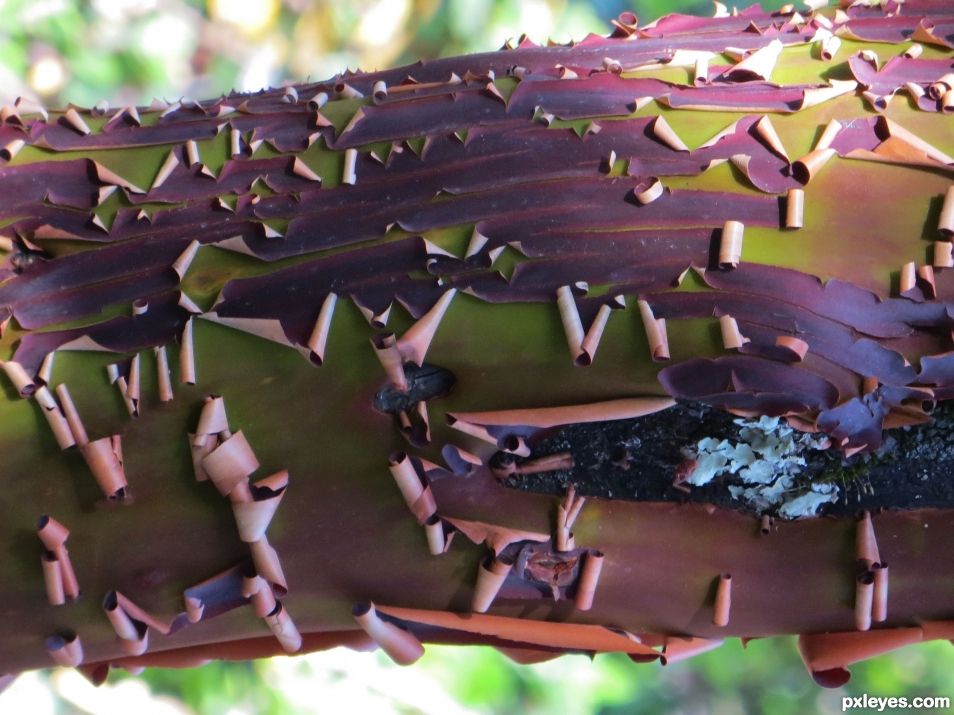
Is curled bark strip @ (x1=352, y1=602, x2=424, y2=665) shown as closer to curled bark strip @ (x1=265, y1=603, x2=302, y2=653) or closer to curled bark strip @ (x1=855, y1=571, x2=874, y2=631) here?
curled bark strip @ (x1=265, y1=603, x2=302, y2=653)

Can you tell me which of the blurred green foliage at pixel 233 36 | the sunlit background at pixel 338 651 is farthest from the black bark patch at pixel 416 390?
the blurred green foliage at pixel 233 36

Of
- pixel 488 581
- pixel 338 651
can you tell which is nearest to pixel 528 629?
pixel 488 581

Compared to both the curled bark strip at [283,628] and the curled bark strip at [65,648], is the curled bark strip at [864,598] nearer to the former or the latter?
the curled bark strip at [283,628]

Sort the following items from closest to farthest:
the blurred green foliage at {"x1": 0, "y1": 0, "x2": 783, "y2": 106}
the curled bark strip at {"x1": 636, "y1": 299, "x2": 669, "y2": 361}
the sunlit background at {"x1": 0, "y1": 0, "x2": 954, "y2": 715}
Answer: the curled bark strip at {"x1": 636, "y1": 299, "x2": 669, "y2": 361} < the sunlit background at {"x1": 0, "y1": 0, "x2": 954, "y2": 715} < the blurred green foliage at {"x1": 0, "y1": 0, "x2": 783, "y2": 106}

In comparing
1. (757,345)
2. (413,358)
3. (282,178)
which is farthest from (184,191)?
(757,345)

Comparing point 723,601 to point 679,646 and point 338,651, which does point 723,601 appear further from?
point 338,651

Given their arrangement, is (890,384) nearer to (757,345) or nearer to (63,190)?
(757,345)

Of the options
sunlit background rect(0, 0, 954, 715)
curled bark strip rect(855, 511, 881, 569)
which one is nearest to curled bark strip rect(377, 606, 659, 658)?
curled bark strip rect(855, 511, 881, 569)

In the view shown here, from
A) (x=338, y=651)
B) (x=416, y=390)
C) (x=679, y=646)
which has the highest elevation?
(x=416, y=390)
